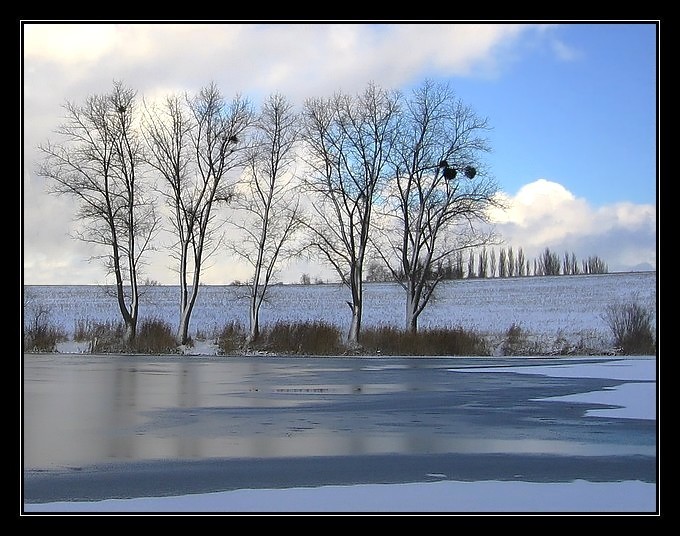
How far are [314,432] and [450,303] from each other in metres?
49.1

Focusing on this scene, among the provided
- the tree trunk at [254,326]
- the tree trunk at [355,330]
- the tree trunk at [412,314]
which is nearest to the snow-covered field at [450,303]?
the tree trunk at [254,326]

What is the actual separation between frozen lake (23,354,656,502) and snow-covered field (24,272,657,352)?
18.6m

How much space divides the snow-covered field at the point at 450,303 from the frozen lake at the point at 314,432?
1862 centimetres

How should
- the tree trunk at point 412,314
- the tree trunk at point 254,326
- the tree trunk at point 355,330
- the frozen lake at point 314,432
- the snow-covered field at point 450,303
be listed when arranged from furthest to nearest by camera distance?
the snow-covered field at point 450,303, the tree trunk at point 412,314, the tree trunk at point 254,326, the tree trunk at point 355,330, the frozen lake at point 314,432

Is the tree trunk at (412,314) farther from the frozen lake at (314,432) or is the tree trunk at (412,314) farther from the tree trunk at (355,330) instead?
the frozen lake at (314,432)

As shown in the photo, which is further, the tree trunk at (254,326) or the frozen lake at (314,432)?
the tree trunk at (254,326)

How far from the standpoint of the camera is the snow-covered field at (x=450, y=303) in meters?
44.4

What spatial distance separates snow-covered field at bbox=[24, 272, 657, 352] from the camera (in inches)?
1747

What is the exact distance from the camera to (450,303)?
59562mm

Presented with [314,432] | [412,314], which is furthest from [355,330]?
[314,432]

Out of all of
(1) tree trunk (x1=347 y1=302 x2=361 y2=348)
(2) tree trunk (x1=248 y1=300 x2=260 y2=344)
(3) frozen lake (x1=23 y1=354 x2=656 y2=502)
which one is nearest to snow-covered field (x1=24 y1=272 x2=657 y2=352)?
(2) tree trunk (x1=248 y1=300 x2=260 y2=344)

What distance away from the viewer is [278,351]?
3097cm

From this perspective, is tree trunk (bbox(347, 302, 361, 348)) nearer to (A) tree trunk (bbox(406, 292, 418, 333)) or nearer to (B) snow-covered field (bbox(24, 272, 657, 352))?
(A) tree trunk (bbox(406, 292, 418, 333))
